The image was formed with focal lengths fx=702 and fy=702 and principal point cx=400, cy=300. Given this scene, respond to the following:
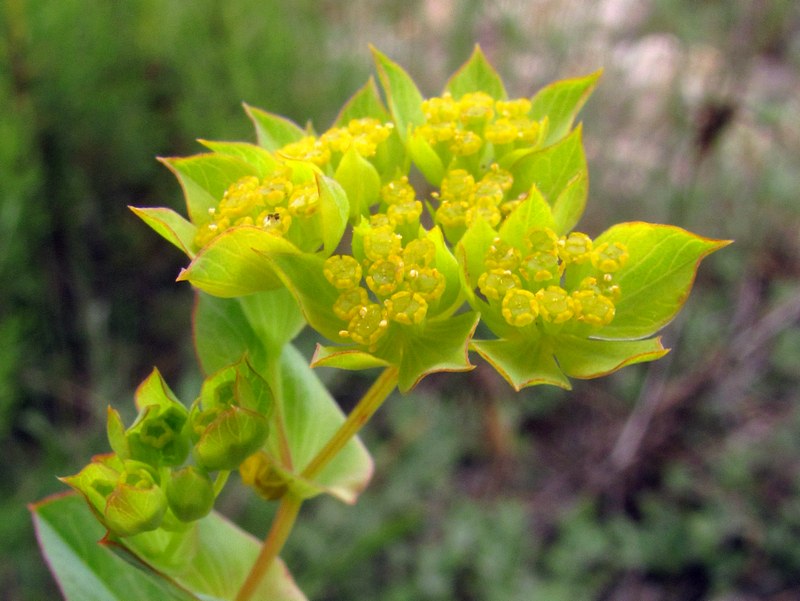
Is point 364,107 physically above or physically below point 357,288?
above

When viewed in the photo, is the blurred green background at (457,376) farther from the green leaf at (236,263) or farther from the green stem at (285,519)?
the green leaf at (236,263)

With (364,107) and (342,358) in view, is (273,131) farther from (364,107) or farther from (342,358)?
(342,358)

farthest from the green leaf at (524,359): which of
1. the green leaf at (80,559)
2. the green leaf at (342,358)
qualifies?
the green leaf at (80,559)

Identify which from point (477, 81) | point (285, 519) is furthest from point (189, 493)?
point (477, 81)

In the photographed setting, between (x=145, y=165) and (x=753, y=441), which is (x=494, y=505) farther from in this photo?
(x=145, y=165)

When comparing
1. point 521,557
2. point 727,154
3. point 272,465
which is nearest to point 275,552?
point 272,465
